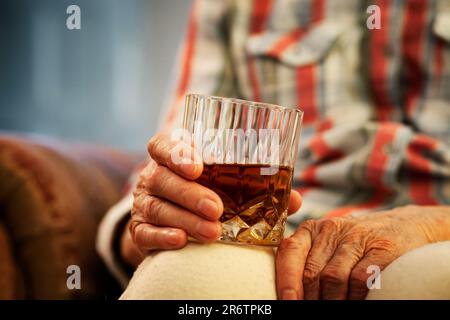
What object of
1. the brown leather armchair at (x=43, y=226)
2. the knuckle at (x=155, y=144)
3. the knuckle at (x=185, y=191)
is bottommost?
the brown leather armchair at (x=43, y=226)

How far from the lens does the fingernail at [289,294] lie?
1.73 ft

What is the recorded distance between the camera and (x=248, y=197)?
1.80 feet

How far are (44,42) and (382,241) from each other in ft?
9.82

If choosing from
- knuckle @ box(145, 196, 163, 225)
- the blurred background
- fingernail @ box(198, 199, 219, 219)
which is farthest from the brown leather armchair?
the blurred background

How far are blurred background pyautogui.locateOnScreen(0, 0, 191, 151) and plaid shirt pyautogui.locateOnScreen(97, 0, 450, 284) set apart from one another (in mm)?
1564

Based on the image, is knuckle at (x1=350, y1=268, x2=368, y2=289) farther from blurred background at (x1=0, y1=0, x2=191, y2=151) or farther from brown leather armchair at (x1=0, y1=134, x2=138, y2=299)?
blurred background at (x1=0, y1=0, x2=191, y2=151)

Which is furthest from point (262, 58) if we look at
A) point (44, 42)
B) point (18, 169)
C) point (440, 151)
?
point (44, 42)

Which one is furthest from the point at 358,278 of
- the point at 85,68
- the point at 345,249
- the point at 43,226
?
the point at 85,68

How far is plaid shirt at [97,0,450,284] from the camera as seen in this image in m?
0.95

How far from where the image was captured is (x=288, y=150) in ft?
1.87

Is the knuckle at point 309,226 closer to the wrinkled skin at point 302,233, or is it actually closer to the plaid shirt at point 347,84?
the wrinkled skin at point 302,233

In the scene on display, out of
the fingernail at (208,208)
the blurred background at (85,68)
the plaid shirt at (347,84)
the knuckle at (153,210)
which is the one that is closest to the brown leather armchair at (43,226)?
the plaid shirt at (347,84)

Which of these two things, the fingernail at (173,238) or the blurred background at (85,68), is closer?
the fingernail at (173,238)
